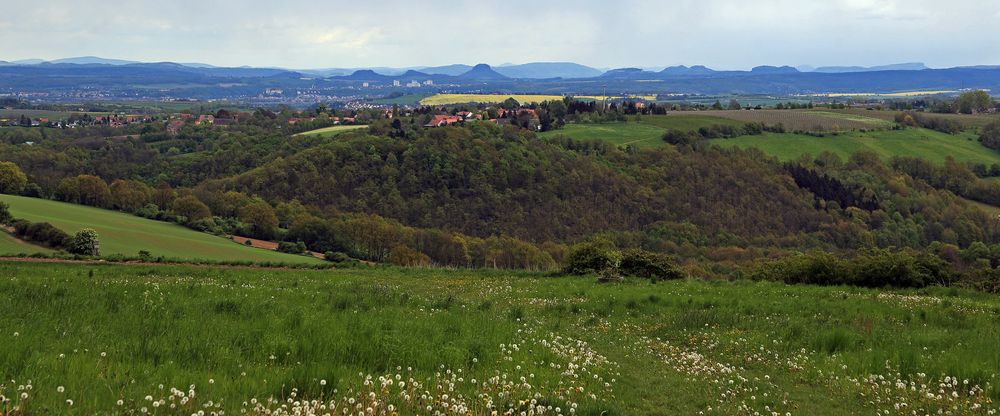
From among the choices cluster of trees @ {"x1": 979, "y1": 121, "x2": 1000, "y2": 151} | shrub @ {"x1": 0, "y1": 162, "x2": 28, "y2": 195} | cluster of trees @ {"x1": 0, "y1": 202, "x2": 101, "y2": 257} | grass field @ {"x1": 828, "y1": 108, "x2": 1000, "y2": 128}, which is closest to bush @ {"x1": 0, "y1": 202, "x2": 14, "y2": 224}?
cluster of trees @ {"x1": 0, "y1": 202, "x2": 101, "y2": 257}

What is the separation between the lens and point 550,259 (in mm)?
68062

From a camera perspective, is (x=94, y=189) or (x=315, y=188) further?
(x=315, y=188)

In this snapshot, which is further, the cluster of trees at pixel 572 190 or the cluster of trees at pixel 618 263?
the cluster of trees at pixel 572 190

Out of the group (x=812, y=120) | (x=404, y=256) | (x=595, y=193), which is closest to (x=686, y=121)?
(x=812, y=120)

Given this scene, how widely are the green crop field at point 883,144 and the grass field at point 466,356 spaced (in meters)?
122

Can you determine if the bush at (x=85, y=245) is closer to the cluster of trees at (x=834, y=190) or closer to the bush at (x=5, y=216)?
the bush at (x=5, y=216)

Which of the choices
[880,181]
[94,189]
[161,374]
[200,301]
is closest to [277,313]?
[200,301]

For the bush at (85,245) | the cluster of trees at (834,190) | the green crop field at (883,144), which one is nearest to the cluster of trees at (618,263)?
the bush at (85,245)

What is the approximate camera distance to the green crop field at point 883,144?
123375 millimetres

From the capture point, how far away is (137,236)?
1833 inches

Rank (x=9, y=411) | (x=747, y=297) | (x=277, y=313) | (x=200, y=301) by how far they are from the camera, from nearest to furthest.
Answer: (x=9, y=411), (x=277, y=313), (x=200, y=301), (x=747, y=297)

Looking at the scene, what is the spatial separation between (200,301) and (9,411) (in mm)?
7712

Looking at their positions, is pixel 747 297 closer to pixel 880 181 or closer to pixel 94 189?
pixel 94 189

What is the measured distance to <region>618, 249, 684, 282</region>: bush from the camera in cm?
2906
